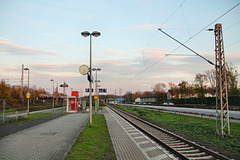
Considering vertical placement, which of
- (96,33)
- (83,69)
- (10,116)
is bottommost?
(10,116)

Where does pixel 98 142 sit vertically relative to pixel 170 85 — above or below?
below

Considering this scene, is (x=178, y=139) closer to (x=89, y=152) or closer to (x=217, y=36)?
(x=89, y=152)

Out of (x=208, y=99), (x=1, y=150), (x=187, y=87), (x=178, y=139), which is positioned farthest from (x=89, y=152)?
(x=187, y=87)

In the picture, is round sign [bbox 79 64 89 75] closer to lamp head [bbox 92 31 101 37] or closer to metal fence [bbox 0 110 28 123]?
lamp head [bbox 92 31 101 37]

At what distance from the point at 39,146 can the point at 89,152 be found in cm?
279

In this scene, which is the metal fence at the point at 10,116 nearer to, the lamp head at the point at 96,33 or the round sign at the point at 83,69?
the round sign at the point at 83,69

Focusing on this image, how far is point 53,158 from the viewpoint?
295 inches

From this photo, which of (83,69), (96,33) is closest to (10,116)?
(83,69)

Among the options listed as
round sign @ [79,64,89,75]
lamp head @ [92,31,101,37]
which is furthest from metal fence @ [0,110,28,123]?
lamp head @ [92,31,101,37]

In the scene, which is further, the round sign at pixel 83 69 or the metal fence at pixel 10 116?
the metal fence at pixel 10 116

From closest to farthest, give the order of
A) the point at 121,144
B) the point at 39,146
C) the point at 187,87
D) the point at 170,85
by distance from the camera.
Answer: the point at 39,146, the point at 121,144, the point at 187,87, the point at 170,85

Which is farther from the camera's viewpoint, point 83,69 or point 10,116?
point 10,116

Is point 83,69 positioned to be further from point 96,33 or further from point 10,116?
point 10,116

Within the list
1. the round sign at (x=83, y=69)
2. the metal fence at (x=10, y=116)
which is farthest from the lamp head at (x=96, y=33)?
the metal fence at (x=10, y=116)
